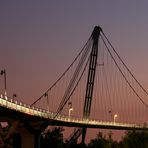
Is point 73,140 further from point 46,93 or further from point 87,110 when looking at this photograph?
point 46,93

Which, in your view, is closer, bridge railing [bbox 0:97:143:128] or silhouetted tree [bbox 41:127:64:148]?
bridge railing [bbox 0:97:143:128]

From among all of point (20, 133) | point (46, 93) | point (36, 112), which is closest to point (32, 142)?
point (20, 133)

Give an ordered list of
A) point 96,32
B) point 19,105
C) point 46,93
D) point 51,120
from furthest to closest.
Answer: point 96,32 < point 46,93 < point 51,120 < point 19,105

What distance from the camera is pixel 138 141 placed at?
69.9 meters

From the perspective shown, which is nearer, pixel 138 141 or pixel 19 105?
pixel 138 141

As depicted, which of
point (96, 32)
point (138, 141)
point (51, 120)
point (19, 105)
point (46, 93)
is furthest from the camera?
point (96, 32)

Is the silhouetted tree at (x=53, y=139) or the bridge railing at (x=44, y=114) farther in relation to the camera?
→ the silhouetted tree at (x=53, y=139)

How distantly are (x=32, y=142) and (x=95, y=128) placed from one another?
30.5 metres

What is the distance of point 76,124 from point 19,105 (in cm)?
2755

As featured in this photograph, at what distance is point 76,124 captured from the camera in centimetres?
12838

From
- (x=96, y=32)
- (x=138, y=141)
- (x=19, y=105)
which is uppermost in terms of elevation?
(x=96, y=32)

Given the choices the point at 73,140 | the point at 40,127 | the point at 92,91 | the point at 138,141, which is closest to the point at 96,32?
the point at 92,91

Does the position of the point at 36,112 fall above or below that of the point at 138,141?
above

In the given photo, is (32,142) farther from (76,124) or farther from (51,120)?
(76,124)
